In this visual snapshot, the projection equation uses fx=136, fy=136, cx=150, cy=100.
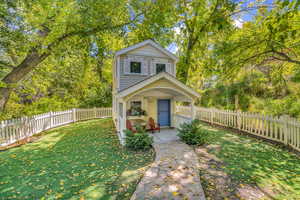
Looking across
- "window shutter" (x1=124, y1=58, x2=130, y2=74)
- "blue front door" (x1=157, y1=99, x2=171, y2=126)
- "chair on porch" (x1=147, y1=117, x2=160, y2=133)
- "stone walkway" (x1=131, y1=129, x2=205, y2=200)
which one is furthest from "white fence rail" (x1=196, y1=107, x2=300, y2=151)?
"window shutter" (x1=124, y1=58, x2=130, y2=74)

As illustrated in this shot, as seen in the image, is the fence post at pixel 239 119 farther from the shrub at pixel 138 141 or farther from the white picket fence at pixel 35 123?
the white picket fence at pixel 35 123

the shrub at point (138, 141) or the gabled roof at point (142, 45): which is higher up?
the gabled roof at point (142, 45)

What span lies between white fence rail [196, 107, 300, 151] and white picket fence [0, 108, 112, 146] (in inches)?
479

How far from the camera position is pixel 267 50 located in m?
6.25

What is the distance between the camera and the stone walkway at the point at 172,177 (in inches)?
127

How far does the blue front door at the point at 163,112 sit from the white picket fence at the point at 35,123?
7999 mm

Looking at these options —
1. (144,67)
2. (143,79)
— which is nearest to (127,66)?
(144,67)

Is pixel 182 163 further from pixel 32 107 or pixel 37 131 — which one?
pixel 32 107

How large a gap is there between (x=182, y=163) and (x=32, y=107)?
12164 mm

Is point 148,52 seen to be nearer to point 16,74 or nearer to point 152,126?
point 152,126

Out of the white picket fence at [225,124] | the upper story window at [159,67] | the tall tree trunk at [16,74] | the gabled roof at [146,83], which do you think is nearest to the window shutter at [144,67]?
the upper story window at [159,67]

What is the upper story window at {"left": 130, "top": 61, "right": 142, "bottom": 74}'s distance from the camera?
9.04 meters

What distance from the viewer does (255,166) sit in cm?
471

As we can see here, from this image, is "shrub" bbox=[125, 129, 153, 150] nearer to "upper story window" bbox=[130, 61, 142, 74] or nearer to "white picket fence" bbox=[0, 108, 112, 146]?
→ "upper story window" bbox=[130, 61, 142, 74]
